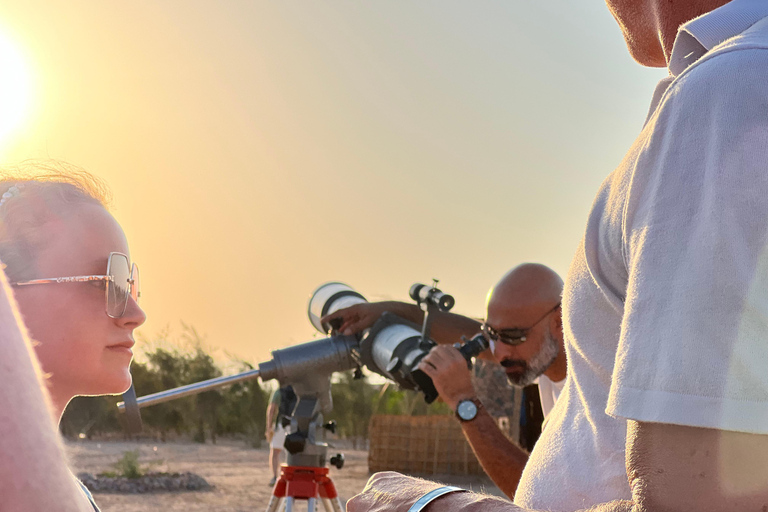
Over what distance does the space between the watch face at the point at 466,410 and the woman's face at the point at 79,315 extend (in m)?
2.08

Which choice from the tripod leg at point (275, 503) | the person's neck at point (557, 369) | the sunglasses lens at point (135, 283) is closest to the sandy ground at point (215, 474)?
the person's neck at point (557, 369)

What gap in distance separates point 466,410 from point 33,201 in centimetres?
244

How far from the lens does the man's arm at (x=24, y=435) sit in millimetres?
417

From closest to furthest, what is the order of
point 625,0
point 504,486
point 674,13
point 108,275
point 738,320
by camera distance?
point 738,320, point 674,13, point 625,0, point 108,275, point 504,486

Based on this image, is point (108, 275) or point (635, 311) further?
point (108, 275)

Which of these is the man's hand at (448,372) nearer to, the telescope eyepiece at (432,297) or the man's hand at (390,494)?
the telescope eyepiece at (432,297)

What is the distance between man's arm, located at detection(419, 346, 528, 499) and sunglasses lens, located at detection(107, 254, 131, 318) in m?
1.78

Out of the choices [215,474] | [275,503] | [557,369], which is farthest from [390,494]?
[215,474]

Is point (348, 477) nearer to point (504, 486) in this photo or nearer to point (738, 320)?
point (504, 486)

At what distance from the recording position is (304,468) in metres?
3.79

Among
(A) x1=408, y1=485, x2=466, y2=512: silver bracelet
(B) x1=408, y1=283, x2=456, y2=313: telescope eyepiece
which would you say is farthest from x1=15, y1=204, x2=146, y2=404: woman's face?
(B) x1=408, y1=283, x2=456, y2=313: telescope eyepiece

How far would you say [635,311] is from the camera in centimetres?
89

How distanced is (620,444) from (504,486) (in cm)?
271

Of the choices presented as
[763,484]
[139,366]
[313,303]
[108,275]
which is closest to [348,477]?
[139,366]
